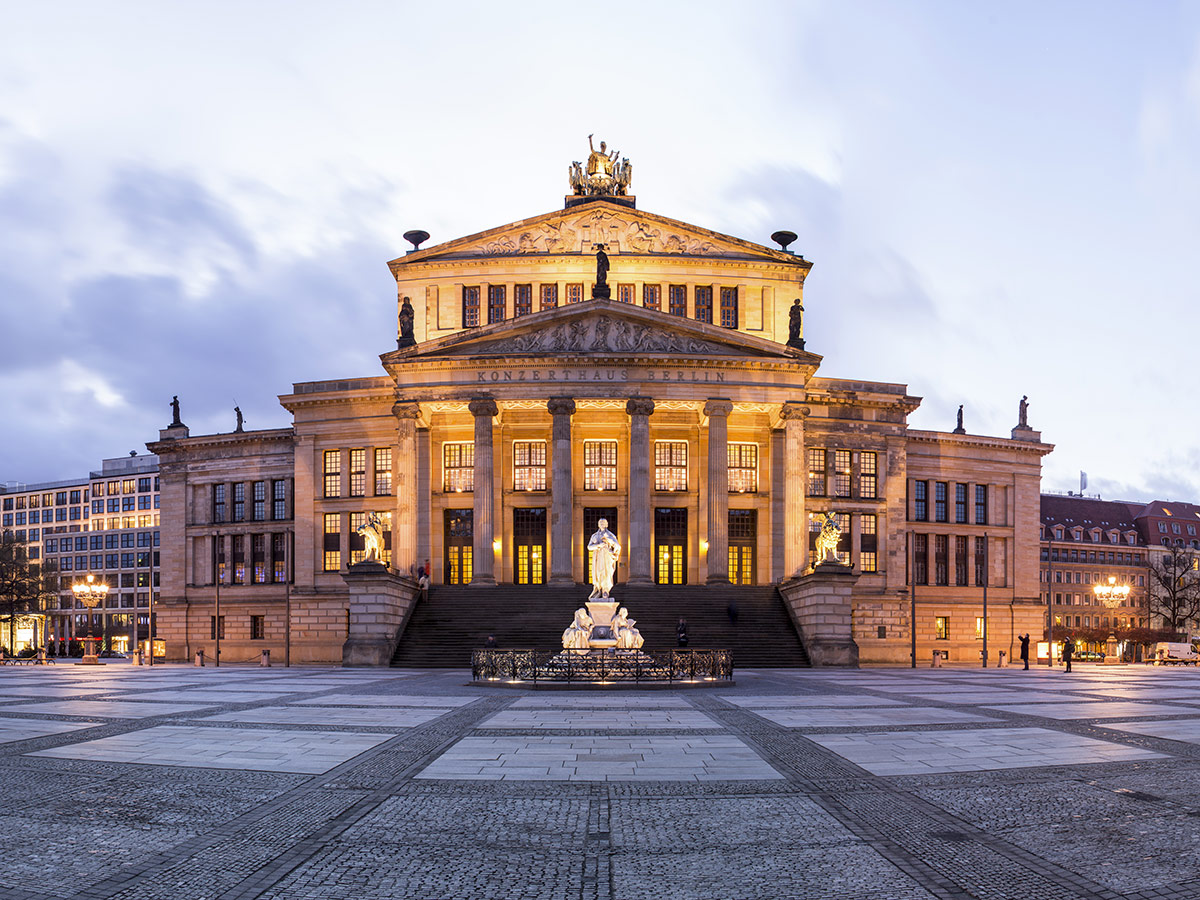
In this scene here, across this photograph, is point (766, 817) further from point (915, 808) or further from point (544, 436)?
point (544, 436)

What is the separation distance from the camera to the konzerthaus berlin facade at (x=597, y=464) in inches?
2324

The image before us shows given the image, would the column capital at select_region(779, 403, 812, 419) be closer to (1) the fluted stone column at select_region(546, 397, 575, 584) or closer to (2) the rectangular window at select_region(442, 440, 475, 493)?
(1) the fluted stone column at select_region(546, 397, 575, 584)

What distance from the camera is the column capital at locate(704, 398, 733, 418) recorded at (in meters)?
59.0

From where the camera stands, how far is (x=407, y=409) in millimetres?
60062

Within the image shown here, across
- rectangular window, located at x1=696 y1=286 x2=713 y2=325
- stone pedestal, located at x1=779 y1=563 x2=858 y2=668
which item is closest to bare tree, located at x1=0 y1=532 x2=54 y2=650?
rectangular window, located at x1=696 y1=286 x2=713 y2=325

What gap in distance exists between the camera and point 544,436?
2566 inches

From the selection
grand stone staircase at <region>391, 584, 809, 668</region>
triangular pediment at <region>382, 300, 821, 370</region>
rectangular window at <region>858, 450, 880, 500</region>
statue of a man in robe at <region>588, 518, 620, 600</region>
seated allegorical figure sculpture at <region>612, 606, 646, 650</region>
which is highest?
A: triangular pediment at <region>382, 300, 821, 370</region>

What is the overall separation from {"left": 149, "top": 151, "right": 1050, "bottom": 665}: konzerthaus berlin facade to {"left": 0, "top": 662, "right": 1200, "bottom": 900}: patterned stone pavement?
3049cm

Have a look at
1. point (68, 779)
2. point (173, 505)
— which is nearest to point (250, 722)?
point (68, 779)

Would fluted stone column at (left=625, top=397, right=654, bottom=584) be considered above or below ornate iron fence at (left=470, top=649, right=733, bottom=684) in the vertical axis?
above

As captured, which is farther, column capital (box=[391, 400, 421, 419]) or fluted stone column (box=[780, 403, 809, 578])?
fluted stone column (box=[780, 403, 809, 578])

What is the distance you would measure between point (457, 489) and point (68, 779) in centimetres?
4996

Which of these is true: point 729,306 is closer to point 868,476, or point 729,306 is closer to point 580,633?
point 868,476

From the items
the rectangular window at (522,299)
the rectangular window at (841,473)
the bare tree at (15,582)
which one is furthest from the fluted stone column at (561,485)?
the bare tree at (15,582)
